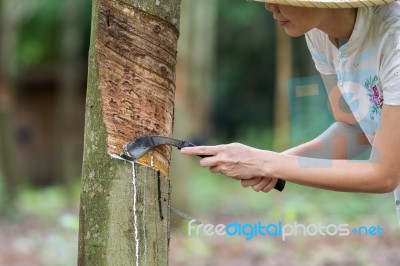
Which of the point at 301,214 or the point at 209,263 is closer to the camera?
the point at 209,263

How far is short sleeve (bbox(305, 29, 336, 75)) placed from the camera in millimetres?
3147

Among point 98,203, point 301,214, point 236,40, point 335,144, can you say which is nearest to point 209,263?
point 301,214

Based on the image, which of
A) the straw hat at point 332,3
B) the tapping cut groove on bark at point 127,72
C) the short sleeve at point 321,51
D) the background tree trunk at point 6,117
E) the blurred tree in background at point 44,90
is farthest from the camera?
the blurred tree in background at point 44,90

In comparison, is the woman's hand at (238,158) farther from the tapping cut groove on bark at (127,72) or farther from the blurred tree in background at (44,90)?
the blurred tree in background at (44,90)

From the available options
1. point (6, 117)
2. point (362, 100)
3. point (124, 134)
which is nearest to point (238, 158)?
point (124, 134)

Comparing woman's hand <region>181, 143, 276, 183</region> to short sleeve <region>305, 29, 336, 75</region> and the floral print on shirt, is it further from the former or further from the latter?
short sleeve <region>305, 29, 336, 75</region>

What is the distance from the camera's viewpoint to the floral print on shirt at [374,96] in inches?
114

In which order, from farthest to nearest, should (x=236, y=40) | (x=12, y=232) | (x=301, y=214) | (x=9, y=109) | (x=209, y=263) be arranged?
1. (x=236, y=40)
2. (x=9, y=109)
3. (x=12, y=232)
4. (x=301, y=214)
5. (x=209, y=263)

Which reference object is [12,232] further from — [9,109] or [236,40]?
[236,40]

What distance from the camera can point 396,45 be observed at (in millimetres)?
2730

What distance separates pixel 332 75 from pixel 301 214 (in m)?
5.18

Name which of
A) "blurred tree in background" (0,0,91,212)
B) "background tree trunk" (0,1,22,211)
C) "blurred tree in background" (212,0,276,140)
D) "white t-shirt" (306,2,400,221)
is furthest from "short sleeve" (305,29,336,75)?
"blurred tree in background" (212,0,276,140)

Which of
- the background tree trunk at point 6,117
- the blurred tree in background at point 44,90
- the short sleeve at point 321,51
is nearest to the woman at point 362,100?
the short sleeve at point 321,51

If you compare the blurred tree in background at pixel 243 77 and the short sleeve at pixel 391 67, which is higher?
the blurred tree in background at pixel 243 77
